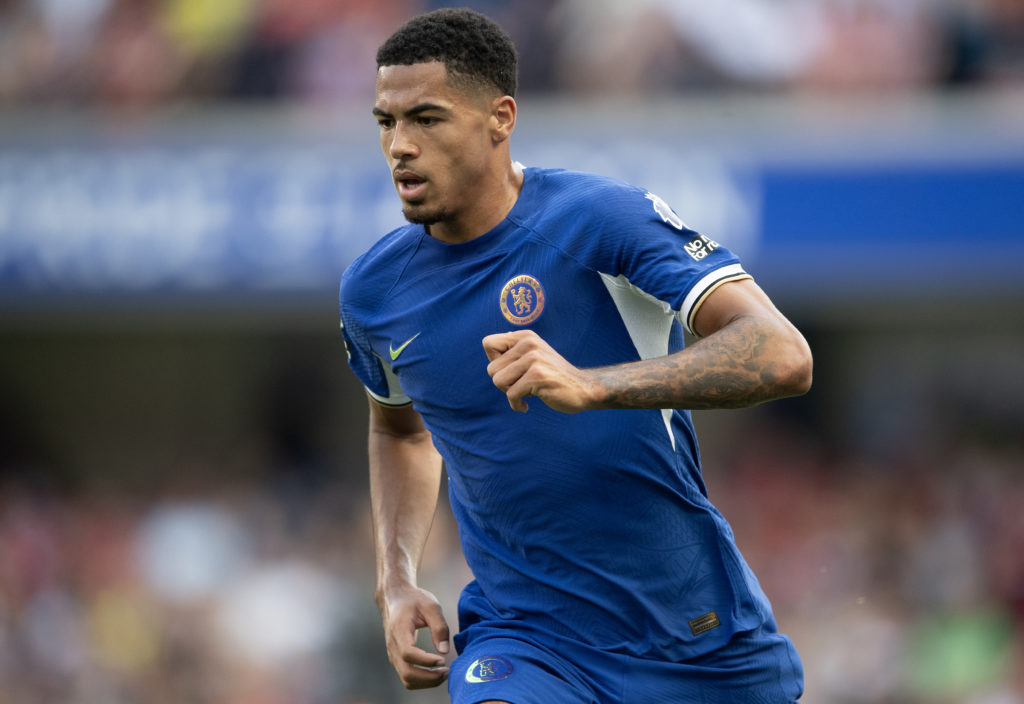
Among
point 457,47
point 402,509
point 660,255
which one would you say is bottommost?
point 402,509

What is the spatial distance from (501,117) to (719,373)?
3.37 feet

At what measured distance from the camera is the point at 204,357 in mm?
14000

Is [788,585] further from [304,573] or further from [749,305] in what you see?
[749,305]

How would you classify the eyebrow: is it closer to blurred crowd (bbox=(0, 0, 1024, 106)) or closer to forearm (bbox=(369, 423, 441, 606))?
forearm (bbox=(369, 423, 441, 606))

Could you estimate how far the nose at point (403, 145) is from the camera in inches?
141

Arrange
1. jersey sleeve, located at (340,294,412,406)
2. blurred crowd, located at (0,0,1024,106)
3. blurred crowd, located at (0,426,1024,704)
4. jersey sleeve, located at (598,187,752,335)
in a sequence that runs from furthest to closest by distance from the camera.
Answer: blurred crowd, located at (0,0,1024,106) → blurred crowd, located at (0,426,1024,704) → jersey sleeve, located at (340,294,412,406) → jersey sleeve, located at (598,187,752,335)

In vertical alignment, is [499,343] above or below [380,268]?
below

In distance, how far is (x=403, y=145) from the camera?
3590 millimetres

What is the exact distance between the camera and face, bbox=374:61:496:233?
361cm

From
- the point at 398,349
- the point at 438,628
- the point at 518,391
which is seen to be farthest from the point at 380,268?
the point at 518,391

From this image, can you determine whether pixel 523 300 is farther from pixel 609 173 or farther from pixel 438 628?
pixel 609 173

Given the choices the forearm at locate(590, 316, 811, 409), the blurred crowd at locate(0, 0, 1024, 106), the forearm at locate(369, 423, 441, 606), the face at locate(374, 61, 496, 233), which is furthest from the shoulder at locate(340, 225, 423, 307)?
the blurred crowd at locate(0, 0, 1024, 106)

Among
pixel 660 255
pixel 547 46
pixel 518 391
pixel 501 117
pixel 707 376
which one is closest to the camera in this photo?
pixel 518 391

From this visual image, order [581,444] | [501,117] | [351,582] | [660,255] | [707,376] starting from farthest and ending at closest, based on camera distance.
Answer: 1. [351,582]
2. [501,117]
3. [581,444]
4. [660,255]
5. [707,376]
